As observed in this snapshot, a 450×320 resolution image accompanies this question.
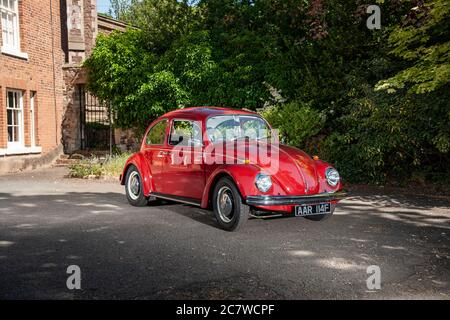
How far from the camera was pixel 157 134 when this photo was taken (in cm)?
787

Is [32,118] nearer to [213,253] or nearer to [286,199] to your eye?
[286,199]

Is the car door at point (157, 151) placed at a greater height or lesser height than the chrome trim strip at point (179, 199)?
greater

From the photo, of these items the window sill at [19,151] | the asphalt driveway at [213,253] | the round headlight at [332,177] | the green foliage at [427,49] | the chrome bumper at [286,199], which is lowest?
the asphalt driveway at [213,253]

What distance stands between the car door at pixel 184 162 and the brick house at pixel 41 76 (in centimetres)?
942

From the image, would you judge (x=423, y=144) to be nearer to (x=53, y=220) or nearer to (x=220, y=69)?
(x=220, y=69)

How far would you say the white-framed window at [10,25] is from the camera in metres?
15.0

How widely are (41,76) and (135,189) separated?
1065 cm

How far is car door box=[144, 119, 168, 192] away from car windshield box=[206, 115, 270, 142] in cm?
102

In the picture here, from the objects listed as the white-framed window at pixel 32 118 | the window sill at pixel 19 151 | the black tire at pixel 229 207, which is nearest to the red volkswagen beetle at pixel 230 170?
the black tire at pixel 229 207

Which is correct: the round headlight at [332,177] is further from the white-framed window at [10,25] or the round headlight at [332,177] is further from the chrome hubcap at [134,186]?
the white-framed window at [10,25]

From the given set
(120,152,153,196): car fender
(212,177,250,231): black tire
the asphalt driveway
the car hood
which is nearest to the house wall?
the asphalt driveway

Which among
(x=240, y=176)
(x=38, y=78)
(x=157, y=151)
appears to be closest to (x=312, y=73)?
(x=157, y=151)

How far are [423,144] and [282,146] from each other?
503 centimetres
